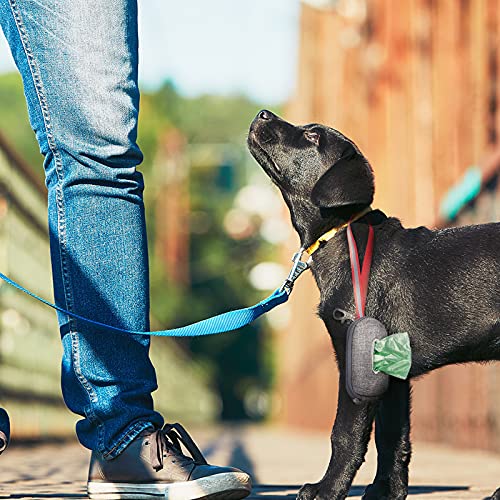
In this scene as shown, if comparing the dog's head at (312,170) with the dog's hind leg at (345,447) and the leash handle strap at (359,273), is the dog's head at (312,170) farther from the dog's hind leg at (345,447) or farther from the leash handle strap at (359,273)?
the dog's hind leg at (345,447)

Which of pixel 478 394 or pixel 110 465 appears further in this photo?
pixel 478 394

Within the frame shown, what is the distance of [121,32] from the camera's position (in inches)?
117

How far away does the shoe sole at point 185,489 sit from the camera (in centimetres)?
284

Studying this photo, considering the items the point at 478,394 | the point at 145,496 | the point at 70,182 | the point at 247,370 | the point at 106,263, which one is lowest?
the point at 247,370

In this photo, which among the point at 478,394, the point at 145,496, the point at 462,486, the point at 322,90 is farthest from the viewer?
the point at 322,90

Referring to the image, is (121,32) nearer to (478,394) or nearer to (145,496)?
(145,496)

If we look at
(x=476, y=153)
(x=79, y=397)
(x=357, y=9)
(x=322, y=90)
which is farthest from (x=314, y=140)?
(x=322, y=90)

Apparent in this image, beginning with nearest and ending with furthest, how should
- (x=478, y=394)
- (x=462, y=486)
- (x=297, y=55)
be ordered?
(x=462, y=486)
(x=478, y=394)
(x=297, y=55)

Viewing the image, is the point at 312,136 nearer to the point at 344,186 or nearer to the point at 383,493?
the point at 344,186

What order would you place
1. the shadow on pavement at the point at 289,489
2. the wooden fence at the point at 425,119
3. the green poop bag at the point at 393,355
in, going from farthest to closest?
1. the wooden fence at the point at 425,119
2. the shadow on pavement at the point at 289,489
3. the green poop bag at the point at 393,355

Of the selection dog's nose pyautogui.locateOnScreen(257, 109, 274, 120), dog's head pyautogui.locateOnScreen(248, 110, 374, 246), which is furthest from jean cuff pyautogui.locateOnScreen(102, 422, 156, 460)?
dog's nose pyautogui.locateOnScreen(257, 109, 274, 120)

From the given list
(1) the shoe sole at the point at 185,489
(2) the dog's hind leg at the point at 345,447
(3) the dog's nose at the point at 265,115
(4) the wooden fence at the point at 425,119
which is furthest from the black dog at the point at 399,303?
(4) the wooden fence at the point at 425,119

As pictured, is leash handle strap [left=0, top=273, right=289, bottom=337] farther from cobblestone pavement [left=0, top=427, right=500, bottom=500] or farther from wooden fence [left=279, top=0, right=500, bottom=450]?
wooden fence [left=279, top=0, right=500, bottom=450]

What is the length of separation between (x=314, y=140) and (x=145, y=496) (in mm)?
1219
